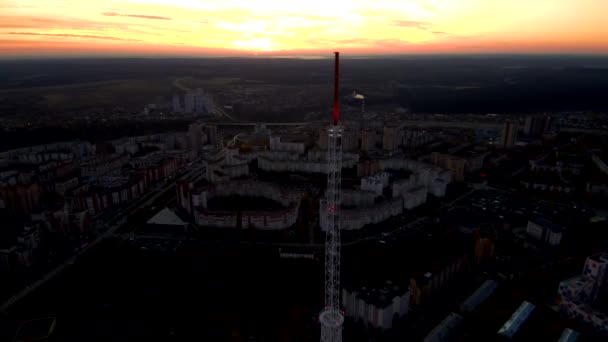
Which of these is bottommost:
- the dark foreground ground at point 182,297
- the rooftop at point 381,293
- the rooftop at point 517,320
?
the dark foreground ground at point 182,297

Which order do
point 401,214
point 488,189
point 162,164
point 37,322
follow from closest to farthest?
1. point 37,322
2. point 401,214
3. point 488,189
4. point 162,164

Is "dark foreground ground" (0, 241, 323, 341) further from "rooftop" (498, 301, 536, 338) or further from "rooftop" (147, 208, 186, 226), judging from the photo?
"rooftop" (498, 301, 536, 338)

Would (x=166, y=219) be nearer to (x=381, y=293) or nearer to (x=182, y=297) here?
(x=182, y=297)

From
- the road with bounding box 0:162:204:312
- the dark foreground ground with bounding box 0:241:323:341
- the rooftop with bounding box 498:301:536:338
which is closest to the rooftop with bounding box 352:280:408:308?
the dark foreground ground with bounding box 0:241:323:341

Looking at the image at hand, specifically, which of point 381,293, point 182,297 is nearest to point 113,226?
point 182,297

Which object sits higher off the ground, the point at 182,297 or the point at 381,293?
the point at 381,293

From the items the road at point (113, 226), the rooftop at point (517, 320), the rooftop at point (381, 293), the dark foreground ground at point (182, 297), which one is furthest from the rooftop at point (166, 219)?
the rooftop at point (517, 320)

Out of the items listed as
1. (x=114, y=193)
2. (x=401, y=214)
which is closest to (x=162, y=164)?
(x=114, y=193)

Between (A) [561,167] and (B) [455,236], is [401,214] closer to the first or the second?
(B) [455,236]

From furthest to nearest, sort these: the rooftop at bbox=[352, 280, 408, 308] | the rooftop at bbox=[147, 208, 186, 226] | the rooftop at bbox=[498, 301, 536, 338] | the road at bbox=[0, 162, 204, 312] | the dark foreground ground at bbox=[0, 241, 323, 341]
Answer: the rooftop at bbox=[147, 208, 186, 226] < the road at bbox=[0, 162, 204, 312] < the dark foreground ground at bbox=[0, 241, 323, 341] < the rooftop at bbox=[352, 280, 408, 308] < the rooftop at bbox=[498, 301, 536, 338]

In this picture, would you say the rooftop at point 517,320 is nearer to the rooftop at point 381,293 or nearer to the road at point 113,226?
the rooftop at point 381,293

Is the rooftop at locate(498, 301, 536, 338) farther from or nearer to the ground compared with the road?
farther from the ground
